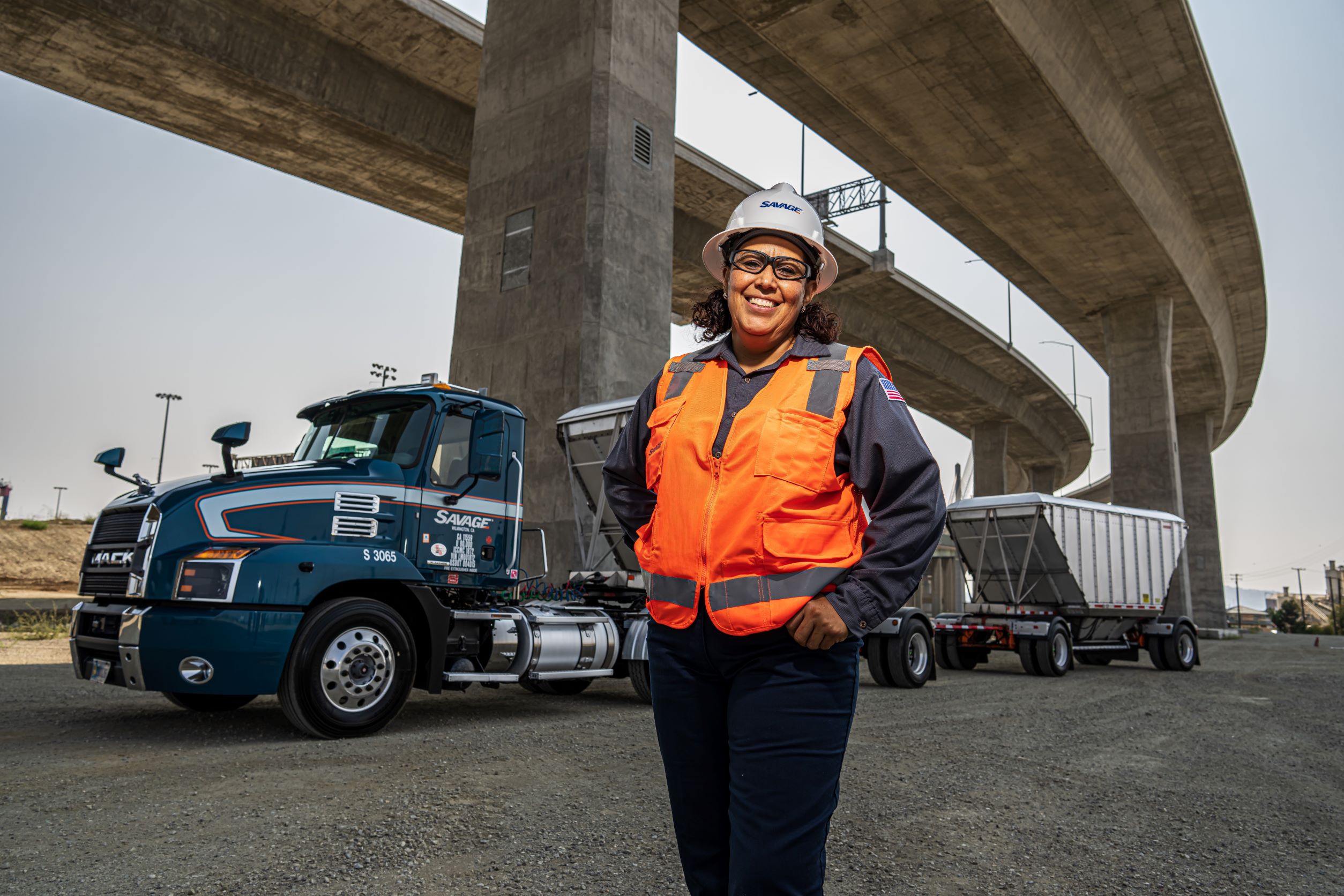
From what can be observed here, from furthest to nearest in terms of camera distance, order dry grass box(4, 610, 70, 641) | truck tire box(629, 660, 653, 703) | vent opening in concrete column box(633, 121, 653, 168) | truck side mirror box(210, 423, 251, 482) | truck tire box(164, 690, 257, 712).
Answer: dry grass box(4, 610, 70, 641) < vent opening in concrete column box(633, 121, 653, 168) < truck tire box(629, 660, 653, 703) < truck tire box(164, 690, 257, 712) < truck side mirror box(210, 423, 251, 482)

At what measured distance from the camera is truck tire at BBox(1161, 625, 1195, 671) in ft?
62.2

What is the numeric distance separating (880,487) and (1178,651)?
783 inches

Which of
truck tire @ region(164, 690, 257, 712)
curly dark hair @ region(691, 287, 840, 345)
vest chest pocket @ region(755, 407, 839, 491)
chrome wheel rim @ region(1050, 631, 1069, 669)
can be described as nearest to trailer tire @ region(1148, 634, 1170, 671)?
chrome wheel rim @ region(1050, 631, 1069, 669)

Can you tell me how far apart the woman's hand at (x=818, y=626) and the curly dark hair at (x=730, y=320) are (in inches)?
30.4

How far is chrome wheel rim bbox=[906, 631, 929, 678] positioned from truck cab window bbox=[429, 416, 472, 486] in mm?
7930

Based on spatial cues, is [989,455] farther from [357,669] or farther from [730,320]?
[730,320]

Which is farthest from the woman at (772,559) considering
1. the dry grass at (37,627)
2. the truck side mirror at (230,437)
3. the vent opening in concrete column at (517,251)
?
the dry grass at (37,627)

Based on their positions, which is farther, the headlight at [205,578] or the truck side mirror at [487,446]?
the truck side mirror at [487,446]

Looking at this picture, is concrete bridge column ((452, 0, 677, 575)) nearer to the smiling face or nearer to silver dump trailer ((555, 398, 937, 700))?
silver dump trailer ((555, 398, 937, 700))

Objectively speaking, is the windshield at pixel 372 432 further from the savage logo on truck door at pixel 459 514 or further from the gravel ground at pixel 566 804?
the gravel ground at pixel 566 804

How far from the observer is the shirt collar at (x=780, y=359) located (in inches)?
94.9

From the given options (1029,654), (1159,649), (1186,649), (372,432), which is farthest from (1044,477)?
(372,432)

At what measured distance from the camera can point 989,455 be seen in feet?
172

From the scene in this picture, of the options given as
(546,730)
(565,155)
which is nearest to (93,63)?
(565,155)
